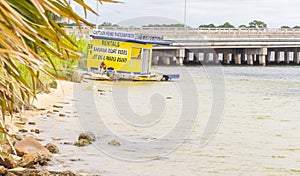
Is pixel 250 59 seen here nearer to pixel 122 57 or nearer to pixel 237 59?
pixel 237 59

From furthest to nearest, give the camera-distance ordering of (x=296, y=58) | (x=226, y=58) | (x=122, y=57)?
1. (x=296, y=58)
2. (x=226, y=58)
3. (x=122, y=57)

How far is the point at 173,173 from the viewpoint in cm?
1012

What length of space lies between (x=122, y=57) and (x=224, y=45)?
25.9 metres

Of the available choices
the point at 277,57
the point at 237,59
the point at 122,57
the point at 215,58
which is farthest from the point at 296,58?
the point at 122,57

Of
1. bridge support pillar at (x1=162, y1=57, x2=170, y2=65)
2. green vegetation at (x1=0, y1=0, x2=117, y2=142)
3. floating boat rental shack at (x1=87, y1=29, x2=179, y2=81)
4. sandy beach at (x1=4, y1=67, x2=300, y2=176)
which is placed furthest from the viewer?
bridge support pillar at (x1=162, y1=57, x2=170, y2=65)

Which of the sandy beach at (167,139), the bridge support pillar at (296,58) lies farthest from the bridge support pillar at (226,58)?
the sandy beach at (167,139)

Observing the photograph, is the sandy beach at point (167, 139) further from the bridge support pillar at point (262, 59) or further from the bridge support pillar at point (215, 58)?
the bridge support pillar at point (215, 58)

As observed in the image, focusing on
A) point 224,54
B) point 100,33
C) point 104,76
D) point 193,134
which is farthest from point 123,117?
point 224,54

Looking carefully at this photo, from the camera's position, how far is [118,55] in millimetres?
34188

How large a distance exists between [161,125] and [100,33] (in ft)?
64.4

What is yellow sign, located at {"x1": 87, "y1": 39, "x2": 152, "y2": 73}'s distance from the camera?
3384 cm

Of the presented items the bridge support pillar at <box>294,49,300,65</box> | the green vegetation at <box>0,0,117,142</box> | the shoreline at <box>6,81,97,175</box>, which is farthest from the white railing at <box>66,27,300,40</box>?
the green vegetation at <box>0,0,117,142</box>

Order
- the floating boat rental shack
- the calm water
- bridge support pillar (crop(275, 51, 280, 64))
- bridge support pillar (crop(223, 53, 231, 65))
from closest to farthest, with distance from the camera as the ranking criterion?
the calm water, the floating boat rental shack, bridge support pillar (crop(223, 53, 231, 65)), bridge support pillar (crop(275, 51, 280, 64))

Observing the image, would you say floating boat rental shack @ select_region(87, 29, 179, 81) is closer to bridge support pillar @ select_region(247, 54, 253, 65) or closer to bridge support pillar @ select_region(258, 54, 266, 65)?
bridge support pillar @ select_region(258, 54, 266, 65)
